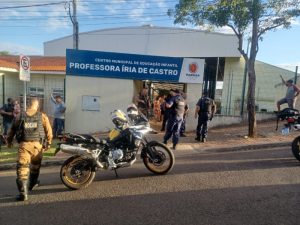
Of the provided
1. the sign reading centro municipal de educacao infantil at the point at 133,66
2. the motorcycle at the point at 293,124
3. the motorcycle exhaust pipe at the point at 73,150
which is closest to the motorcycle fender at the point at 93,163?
the motorcycle exhaust pipe at the point at 73,150

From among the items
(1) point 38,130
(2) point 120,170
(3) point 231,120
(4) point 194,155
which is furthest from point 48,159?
(3) point 231,120

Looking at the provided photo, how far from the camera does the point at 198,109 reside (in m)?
10.1

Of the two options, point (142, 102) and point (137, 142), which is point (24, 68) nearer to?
point (137, 142)

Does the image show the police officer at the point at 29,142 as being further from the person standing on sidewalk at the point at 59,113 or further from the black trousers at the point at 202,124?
the person standing on sidewalk at the point at 59,113

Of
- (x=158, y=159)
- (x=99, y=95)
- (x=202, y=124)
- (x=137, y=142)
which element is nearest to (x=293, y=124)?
(x=202, y=124)

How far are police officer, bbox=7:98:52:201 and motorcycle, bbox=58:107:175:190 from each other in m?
0.37

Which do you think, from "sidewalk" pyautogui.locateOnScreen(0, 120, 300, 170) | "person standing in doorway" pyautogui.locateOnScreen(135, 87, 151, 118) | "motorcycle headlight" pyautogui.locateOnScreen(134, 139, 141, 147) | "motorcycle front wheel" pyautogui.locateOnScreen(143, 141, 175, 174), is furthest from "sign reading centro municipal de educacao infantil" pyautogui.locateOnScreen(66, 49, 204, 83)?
"motorcycle headlight" pyautogui.locateOnScreen(134, 139, 141, 147)

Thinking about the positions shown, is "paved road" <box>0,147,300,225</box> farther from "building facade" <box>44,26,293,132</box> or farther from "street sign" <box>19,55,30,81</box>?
"building facade" <box>44,26,293,132</box>

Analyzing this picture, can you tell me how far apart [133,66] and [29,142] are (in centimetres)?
781

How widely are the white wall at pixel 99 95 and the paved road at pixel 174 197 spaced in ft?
18.7

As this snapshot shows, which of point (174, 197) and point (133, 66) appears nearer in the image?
point (174, 197)

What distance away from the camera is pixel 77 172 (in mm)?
5746

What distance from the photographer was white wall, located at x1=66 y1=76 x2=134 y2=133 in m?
12.8

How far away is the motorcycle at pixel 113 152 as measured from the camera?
224 inches
